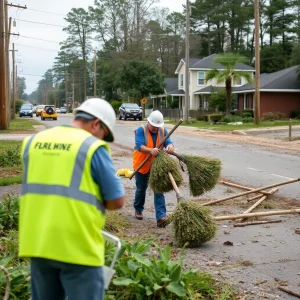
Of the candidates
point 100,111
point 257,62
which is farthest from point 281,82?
point 100,111

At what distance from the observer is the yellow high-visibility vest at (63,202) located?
3.08 meters

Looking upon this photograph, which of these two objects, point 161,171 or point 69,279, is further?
point 161,171

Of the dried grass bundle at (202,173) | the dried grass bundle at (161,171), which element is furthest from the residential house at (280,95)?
the dried grass bundle at (161,171)

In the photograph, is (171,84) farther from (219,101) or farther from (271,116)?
(271,116)

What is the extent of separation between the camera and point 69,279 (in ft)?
10.3

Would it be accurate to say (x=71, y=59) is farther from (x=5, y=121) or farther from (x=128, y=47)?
(x=5, y=121)

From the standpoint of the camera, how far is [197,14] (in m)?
83.0

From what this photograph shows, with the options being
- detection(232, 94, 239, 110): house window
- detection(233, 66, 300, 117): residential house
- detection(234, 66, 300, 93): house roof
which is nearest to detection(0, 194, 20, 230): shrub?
detection(233, 66, 300, 117): residential house

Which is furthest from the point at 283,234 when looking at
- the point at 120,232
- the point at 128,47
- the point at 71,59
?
the point at 71,59

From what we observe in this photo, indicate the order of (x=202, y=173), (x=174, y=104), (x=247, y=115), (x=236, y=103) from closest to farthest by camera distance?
(x=202, y=173)
(x=247, y=115)
(x=236, y=103)
(x=174, y=104)

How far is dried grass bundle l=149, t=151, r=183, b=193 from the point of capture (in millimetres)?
8047

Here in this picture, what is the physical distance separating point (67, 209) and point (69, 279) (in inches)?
15.2

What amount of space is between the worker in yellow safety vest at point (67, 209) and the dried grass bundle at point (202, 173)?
487cm

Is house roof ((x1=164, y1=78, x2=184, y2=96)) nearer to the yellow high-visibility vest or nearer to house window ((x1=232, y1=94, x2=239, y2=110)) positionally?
house window ((x1=232, y1=94, x2=239, y2=110))
